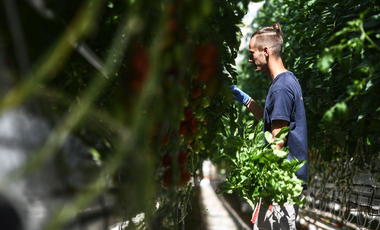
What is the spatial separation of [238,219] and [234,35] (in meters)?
5.27

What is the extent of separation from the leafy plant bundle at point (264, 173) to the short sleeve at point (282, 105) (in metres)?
0.20

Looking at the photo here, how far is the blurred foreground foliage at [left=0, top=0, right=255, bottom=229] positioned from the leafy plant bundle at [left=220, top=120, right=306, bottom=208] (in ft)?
1.55

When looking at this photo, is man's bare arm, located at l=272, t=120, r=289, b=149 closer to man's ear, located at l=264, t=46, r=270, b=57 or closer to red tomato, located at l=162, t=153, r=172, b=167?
man's ear, located at l=264, t=46, r=270, b=57

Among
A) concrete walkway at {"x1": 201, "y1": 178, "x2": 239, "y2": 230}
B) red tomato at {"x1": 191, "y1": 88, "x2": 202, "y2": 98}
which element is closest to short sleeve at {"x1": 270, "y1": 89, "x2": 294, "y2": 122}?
red tomato at {"x1": 191, "y1": 88, "x2": 202, "y2": 98}

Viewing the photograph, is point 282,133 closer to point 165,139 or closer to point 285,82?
point 285,82

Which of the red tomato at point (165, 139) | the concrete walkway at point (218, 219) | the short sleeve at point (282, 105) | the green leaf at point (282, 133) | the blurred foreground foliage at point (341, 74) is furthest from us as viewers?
the concrete walkway at point (218, 219)

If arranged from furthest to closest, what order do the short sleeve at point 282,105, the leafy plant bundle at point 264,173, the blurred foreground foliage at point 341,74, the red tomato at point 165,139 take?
the short sleeve at point 282,105 → the leafy plant bundle at point 264,173 → the blurred foreground foliage at point 341,74 → the red tomato at point 165,139

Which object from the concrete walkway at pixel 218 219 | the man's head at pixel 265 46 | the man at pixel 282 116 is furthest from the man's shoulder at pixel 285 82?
the concrete walkway at pixel 218 219

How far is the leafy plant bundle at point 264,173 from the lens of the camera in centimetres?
157

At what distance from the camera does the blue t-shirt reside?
193cm

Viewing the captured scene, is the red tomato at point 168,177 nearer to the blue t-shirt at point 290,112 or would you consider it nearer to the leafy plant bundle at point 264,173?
the leafy plant bundle at point 264,173

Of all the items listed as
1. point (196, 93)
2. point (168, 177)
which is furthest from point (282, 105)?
point (168, 177)

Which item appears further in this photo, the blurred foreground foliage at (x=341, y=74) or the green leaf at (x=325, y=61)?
the blurred foreground foliage at (x=341, y=74)

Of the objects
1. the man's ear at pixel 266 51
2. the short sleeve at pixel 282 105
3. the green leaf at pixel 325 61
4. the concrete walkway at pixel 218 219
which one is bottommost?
the concrete walkway at pixel 218 219
